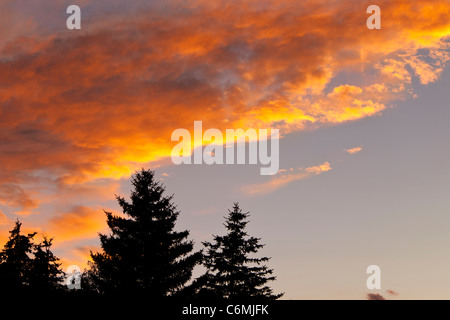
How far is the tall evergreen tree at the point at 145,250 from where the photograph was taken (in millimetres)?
34469

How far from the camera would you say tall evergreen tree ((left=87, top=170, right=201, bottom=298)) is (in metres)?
34.5

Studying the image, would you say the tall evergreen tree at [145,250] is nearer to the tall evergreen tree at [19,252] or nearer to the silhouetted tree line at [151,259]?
the silhouetted tree line at [151,259]

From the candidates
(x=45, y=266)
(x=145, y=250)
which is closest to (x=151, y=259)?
(x=145, y=250)

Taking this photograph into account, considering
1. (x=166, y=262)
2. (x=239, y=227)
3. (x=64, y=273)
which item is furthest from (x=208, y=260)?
(x=64, y=273)

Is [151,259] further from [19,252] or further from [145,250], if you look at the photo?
[19,252]

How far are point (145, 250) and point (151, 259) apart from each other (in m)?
0.86

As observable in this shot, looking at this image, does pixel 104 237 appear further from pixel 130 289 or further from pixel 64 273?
pixel 64 273

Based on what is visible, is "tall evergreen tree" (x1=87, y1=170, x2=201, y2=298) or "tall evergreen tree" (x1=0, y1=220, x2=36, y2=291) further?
"tall evergreen tree" (x1=0, y1=220, x2=36, y2=291)

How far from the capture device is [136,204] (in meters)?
37.5

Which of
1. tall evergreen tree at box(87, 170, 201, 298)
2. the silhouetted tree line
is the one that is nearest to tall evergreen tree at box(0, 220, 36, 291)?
the silhouetted tree line

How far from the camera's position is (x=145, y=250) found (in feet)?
116

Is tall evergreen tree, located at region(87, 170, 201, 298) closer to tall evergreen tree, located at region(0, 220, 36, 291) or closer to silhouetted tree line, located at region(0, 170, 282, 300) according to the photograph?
silhouetted tree line, located at region(0, 170, 282, 300)
